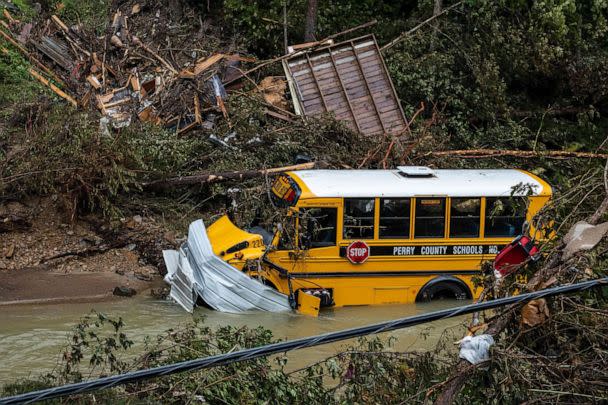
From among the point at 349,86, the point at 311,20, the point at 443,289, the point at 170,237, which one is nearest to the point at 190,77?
the point at 349,86

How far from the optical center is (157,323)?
473 inches

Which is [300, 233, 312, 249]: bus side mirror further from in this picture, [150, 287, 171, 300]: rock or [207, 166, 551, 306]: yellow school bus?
[150, 287, 171, 300]: rock

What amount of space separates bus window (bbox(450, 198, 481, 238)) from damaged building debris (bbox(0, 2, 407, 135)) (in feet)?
15.9

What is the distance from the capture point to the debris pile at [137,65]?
658 inches

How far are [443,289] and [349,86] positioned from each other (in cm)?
652

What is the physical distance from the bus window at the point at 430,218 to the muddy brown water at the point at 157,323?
1.09m

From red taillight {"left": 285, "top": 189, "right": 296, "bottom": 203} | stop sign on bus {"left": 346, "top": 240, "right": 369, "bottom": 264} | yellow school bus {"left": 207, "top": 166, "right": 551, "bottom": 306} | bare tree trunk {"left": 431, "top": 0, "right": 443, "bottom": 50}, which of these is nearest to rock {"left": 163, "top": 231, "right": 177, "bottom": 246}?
yellow school bus {"left": 207, "top": 166, "right": 551, "bottom": 306}

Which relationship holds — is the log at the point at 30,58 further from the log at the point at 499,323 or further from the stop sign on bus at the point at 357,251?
the log at the point at 499,323

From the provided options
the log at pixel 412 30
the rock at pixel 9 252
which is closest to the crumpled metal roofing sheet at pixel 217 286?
the rock at pixel 9 252

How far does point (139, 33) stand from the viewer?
19828 millimetres

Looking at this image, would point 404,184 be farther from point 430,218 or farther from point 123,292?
point 123,292

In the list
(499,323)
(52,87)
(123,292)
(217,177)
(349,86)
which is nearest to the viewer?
(499,323)

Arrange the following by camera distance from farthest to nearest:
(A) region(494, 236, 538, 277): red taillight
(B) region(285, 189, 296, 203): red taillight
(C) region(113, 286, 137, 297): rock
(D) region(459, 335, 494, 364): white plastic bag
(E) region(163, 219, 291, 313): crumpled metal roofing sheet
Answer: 1. (C) region(113, 286, 137, 297): rock
2. (B) region(285, 189, 296, 203): red taillight
3. (E) region(163, 219, 291, 313): crumpled metal roofing sheet
4. (A) region(494, 236, 538, 277): red taillight
5. (D) region(459, 335, 494, 364): white plastic bag

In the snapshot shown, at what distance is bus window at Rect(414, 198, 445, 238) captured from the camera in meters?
12.4
